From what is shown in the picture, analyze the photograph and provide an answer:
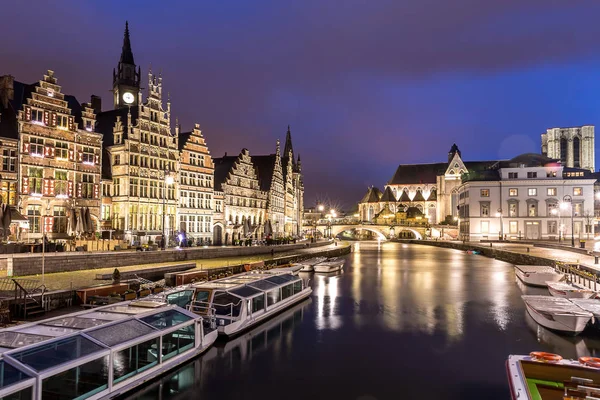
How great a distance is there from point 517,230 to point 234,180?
136 feet

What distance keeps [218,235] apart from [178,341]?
44.7 metres

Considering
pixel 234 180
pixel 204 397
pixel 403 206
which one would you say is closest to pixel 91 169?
pixel 234 180

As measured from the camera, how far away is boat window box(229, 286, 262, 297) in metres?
19.4

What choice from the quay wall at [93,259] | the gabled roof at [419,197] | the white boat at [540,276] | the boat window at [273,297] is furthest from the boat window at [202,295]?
the gabled roof at [419,197]

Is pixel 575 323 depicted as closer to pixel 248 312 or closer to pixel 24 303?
pixel 248 312

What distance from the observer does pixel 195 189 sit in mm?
52344

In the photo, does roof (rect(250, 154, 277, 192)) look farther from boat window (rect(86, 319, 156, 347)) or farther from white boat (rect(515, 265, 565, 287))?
boat window (rect(86, 319, 156, 347))

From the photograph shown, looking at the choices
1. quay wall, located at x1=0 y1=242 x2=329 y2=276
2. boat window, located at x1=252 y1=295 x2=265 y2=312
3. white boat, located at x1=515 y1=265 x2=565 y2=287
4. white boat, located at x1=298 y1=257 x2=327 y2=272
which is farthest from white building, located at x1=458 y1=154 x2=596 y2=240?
boat window, located at x1=252 y1=295 x2=265 y2=312

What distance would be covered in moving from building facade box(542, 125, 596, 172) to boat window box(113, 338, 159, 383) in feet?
454

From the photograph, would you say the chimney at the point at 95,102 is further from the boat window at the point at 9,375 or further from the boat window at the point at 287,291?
the boat window at the point at 9,375

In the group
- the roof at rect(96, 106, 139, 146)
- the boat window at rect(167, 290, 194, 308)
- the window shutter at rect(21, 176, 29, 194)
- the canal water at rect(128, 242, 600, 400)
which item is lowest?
the canal water at rect(128, 242, 600, 400)

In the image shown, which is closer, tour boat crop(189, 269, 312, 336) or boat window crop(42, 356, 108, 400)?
boat window crop(42, 356, 108, 400)

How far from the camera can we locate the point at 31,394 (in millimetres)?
9266

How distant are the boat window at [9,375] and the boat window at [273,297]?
44.3ft
